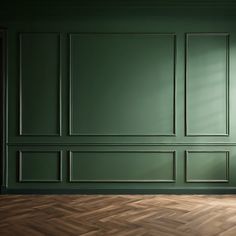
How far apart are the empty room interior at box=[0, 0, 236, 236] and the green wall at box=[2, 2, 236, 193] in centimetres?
1

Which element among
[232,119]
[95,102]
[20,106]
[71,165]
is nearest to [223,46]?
[232,119]

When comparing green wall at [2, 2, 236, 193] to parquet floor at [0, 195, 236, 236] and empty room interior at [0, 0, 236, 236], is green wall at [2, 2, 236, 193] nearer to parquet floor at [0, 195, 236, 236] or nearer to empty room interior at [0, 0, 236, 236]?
empty room interior at [0, 0, 236, 236]

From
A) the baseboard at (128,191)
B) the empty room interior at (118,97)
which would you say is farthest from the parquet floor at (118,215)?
the empty room interior at (118,97)

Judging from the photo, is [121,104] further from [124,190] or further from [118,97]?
[124,190]

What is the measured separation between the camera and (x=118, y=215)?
10.4 ft

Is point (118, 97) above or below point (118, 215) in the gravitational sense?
above

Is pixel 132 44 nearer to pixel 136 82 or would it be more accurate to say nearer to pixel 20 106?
pixel 136 82

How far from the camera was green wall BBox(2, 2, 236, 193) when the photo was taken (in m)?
4.20

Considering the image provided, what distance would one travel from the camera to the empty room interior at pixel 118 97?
13.8 feet

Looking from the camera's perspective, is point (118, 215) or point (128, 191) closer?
point (118, 215)

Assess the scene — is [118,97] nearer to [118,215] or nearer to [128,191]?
[128,191]

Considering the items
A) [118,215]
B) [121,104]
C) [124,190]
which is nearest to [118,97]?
[121,104]

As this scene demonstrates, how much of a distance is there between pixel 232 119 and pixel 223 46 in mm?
1047

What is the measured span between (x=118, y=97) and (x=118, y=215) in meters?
1.70
